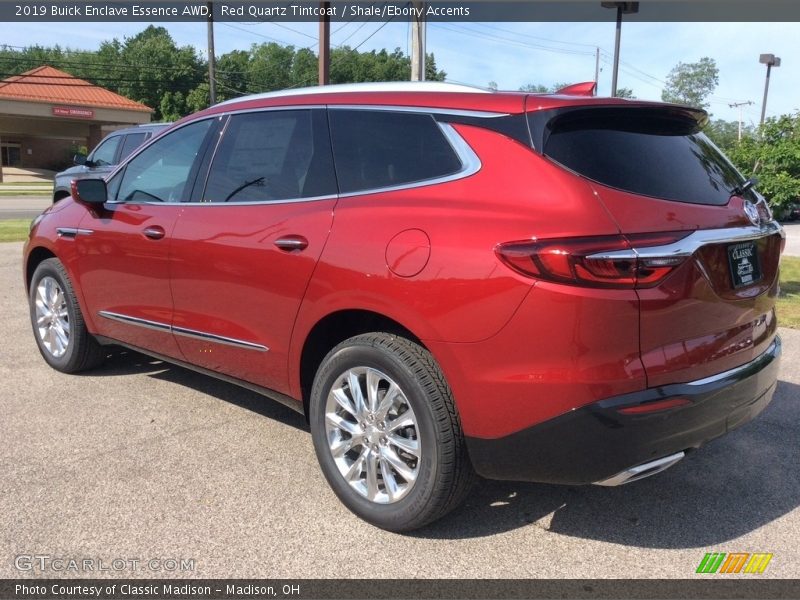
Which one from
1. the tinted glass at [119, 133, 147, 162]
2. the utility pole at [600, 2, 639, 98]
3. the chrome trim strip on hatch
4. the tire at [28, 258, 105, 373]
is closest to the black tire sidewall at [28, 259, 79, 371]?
the tire at [28, 258, 105, 373]

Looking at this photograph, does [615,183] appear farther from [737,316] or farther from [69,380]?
[69,380]

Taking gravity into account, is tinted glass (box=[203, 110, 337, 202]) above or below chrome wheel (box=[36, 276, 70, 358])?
above

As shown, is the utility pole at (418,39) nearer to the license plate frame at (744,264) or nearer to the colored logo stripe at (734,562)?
the license plate frame at (744,264)

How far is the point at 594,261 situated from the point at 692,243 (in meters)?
0.45

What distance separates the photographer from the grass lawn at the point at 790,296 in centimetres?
708

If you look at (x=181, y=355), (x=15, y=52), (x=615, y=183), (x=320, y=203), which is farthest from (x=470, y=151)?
(x=15, y=52)

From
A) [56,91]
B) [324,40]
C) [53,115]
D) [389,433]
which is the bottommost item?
[389,433]

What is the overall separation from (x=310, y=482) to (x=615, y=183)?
79.2 inches

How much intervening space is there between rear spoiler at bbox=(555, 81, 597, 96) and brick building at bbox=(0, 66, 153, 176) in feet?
152

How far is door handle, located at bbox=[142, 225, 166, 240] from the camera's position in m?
3.96

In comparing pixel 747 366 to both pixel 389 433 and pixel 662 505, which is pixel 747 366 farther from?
pixel 389 433

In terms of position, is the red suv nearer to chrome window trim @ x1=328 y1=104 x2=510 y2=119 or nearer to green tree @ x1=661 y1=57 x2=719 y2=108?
chrome window trim @ x1=328 y1=104 x2=510 y2=119

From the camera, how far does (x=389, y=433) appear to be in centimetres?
293

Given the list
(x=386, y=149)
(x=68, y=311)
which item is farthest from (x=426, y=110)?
(x=68, y=311)
